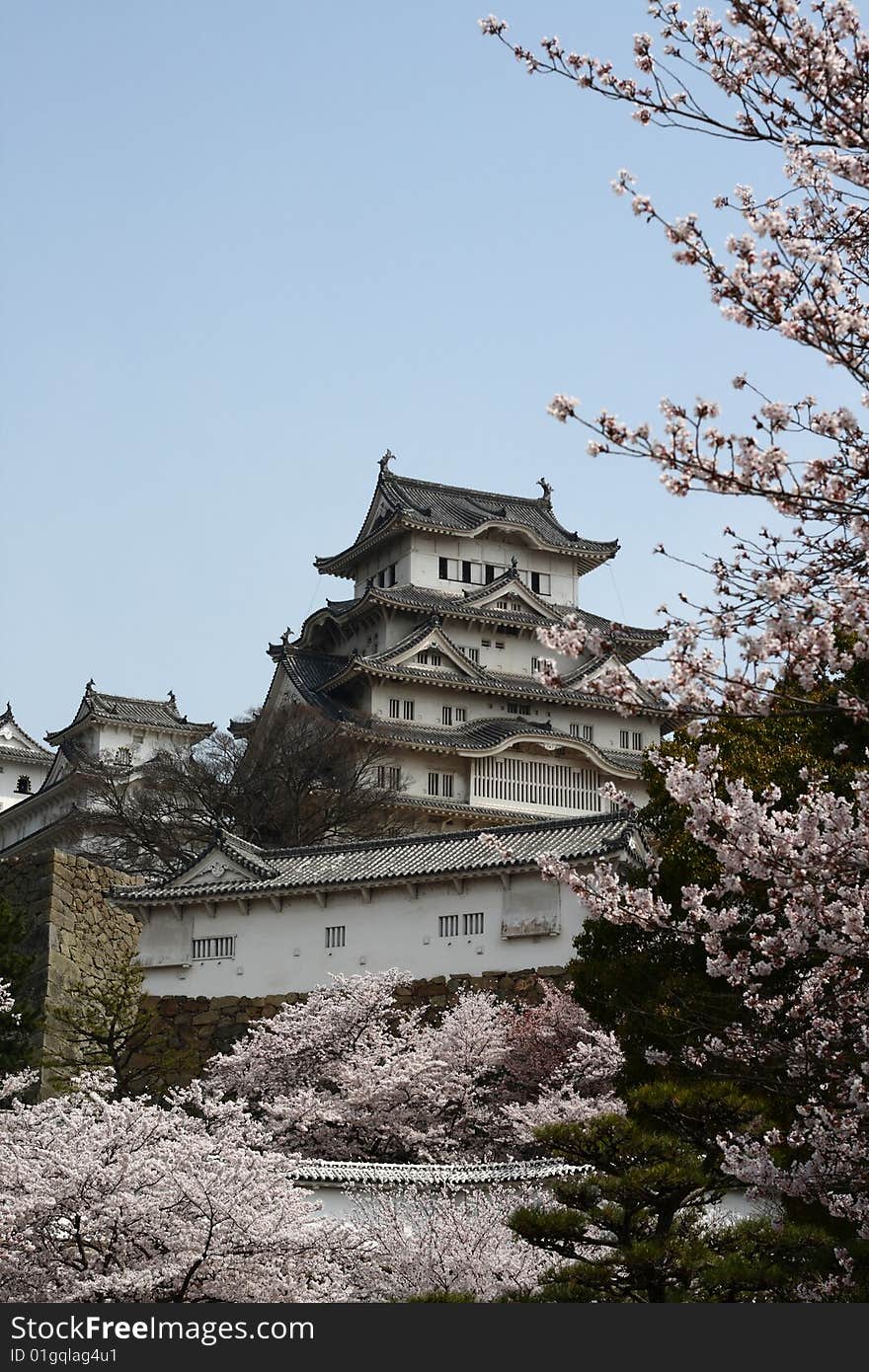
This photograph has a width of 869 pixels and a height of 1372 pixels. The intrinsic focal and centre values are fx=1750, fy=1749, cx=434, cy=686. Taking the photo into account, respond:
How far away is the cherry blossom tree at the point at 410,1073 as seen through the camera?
1898 centimetres

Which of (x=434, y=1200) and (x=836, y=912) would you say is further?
(x=434, y=1200)

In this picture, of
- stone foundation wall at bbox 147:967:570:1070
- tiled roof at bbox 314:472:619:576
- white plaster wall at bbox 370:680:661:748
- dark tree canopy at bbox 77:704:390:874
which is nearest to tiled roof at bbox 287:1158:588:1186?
stone foundation wall at bbox 147:967:570:1070

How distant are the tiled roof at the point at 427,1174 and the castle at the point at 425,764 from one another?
262 inches

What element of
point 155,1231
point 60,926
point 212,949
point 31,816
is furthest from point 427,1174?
point 31,816

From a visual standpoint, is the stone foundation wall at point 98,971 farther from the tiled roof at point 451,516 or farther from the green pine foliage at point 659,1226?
the tiled roof at point 451,516

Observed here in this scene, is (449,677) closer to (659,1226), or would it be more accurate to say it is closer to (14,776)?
(14,776)

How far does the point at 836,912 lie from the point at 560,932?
16.3 m

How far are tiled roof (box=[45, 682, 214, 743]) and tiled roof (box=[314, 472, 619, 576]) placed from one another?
9.34 meters

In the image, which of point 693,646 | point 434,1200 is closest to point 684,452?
point 693,646

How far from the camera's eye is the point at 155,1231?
38.6 feet

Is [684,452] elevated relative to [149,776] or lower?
lower

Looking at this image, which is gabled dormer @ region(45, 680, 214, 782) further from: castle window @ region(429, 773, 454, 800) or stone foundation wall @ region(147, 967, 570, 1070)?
stone foundation wall @ region(147, 967, 570, 1070)

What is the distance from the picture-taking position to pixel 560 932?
22.9m

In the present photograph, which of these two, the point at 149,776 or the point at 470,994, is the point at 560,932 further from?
the point at 149,776
